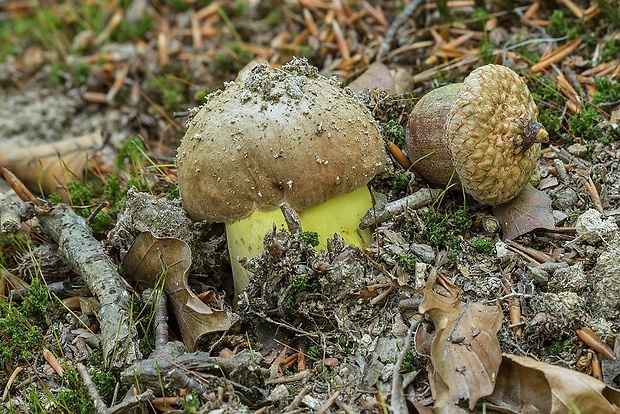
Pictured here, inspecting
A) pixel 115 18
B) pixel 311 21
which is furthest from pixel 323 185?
pixel 115 18

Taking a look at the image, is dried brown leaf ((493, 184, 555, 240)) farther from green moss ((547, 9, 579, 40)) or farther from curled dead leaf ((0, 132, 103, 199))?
curled dead leaf ((0, 132, 103, 199))

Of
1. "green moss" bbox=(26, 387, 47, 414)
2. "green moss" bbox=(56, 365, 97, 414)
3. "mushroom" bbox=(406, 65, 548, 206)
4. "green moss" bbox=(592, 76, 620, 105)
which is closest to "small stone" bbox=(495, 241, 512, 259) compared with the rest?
"mushroom" bbox=(406, 65, 548, 206)

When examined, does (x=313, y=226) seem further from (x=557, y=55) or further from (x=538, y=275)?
(x=557, y=55)

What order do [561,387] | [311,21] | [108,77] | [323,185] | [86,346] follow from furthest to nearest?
1. [108,77]
2. [311,21]
3. [86,346]
4. [323,185]
5. [561,387]

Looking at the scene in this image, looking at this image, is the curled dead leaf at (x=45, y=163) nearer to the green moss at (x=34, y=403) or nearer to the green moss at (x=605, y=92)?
the green moss at (x=34, y=403)

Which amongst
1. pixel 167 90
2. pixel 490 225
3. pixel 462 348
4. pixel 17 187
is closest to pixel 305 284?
pixel 462 348

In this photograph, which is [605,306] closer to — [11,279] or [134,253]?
[134,253]
